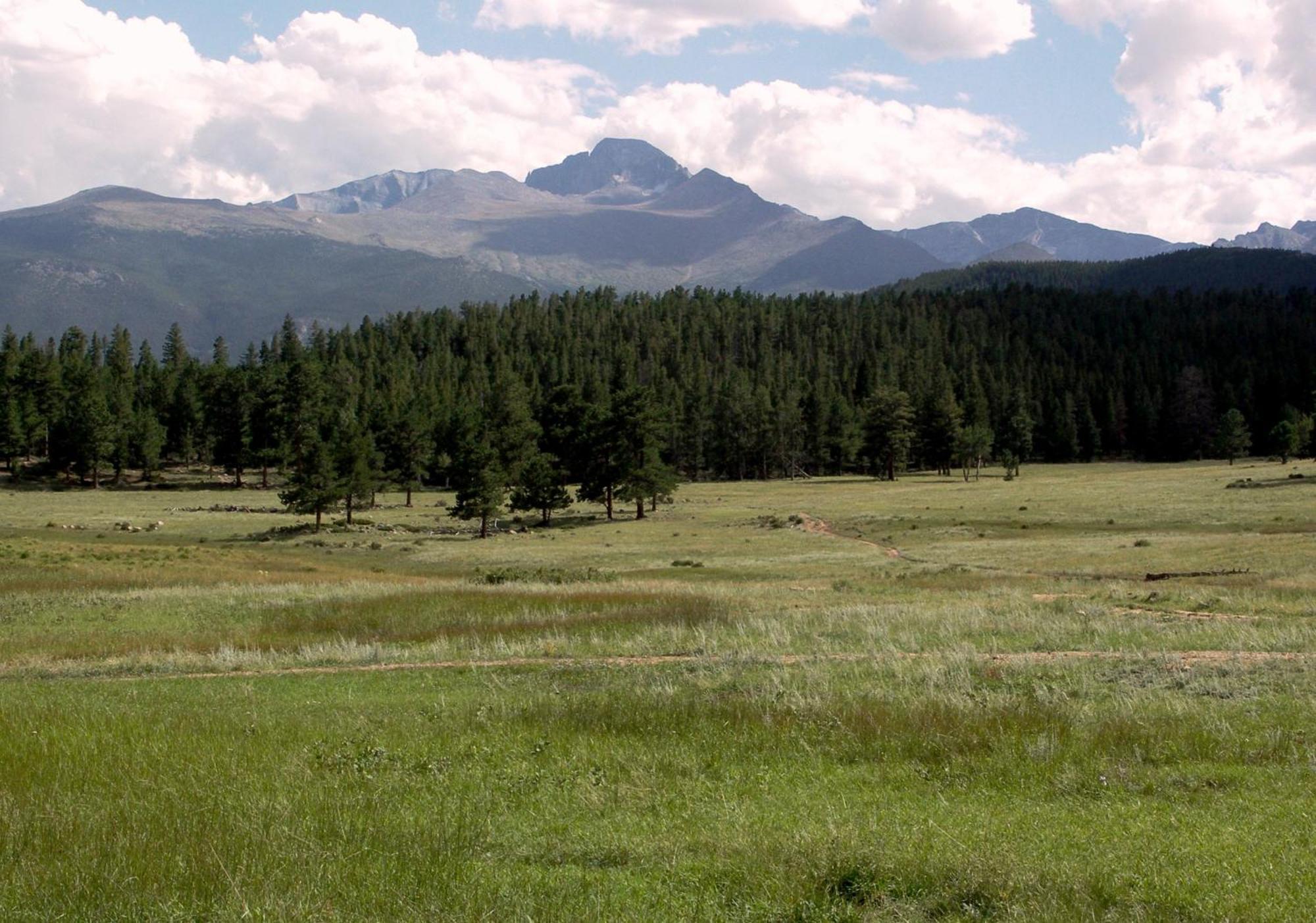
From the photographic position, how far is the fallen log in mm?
41175

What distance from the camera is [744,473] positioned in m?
166

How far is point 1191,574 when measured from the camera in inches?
1668

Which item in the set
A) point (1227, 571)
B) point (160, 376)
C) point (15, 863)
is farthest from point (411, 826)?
point (160, 376)

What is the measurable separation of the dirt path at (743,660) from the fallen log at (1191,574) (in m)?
21.7

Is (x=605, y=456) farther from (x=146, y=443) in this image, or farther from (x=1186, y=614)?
(x=146, y=443)

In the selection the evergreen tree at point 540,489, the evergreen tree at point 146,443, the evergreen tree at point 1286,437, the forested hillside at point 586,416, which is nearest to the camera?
the evergreen tree at point 540,489

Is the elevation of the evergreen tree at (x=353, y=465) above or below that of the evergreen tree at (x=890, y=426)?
below

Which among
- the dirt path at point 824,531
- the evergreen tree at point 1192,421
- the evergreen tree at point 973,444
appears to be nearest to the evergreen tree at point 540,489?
the dirt path at point 824,531

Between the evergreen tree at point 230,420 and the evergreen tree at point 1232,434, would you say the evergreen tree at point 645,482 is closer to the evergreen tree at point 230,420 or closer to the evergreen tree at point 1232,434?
the evergreen tree at point 230,420

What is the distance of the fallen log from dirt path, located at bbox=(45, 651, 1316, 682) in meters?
21.7

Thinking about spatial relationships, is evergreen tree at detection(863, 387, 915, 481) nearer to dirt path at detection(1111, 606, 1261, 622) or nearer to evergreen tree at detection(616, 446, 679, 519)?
evergreen tree at detection(616, 446, 679, 519)

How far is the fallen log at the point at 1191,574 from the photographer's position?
4117cm

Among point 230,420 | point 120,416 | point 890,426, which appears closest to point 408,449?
point 230,420

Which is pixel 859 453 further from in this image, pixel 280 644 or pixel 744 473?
pixel 280 644
